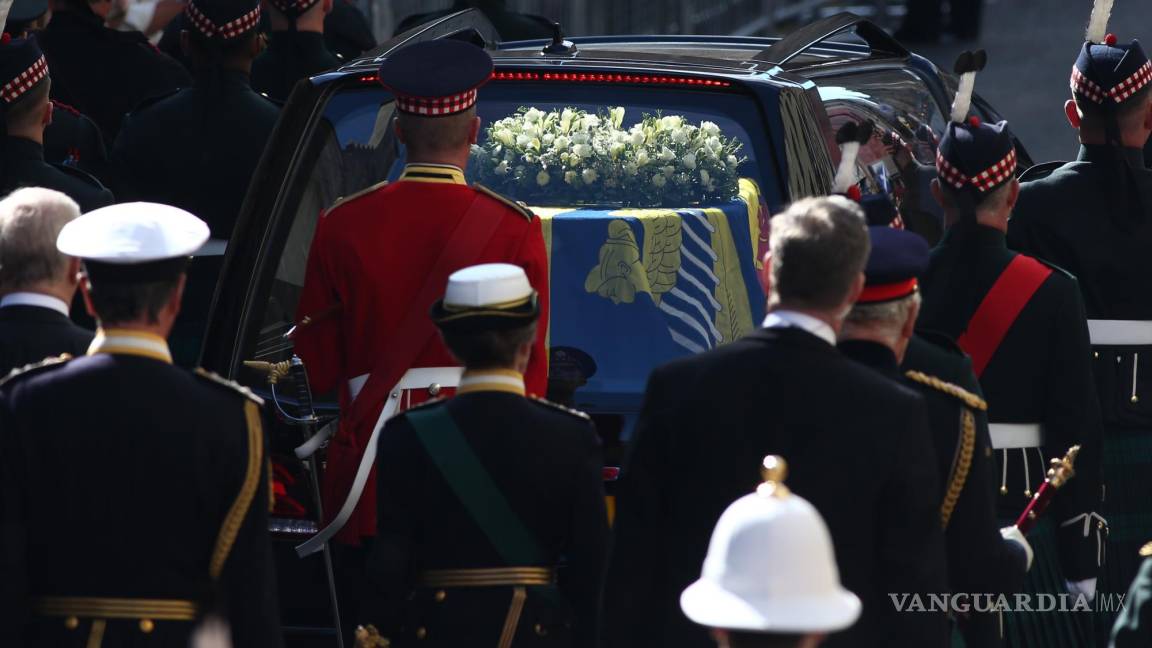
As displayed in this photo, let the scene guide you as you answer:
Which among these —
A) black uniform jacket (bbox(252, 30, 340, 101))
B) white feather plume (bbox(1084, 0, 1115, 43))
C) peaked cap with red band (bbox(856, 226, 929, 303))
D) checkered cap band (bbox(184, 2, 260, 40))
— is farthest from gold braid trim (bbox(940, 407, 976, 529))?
black uniform jacket (bbox(252, 30, 340, 101))

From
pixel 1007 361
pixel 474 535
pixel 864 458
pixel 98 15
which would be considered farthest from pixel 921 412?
pixel 98 15

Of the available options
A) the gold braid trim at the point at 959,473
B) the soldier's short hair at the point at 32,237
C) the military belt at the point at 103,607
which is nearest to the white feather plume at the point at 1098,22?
the gold braid trim at the point at 959,473

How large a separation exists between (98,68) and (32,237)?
4.05 metres

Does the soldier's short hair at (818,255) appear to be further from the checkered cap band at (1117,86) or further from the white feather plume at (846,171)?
the checkered cap band at (1117,86)

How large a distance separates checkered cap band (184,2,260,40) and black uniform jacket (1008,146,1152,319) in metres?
2.99

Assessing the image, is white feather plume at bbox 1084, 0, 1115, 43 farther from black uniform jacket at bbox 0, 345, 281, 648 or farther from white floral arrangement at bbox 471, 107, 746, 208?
black uniform jacket at bbox 0, 345, 281, 648

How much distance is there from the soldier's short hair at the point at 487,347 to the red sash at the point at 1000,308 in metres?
1.39

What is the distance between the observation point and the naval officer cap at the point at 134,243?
4059mm

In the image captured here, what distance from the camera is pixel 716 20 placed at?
67.5ft

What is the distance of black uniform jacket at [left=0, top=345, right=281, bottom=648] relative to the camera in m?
3.96

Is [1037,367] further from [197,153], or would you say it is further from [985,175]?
[197,153]

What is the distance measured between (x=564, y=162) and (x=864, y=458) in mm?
1989

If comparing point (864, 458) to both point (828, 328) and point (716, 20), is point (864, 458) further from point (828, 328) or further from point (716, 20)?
point (716, 20)

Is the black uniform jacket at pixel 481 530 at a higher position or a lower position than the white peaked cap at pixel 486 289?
lower
